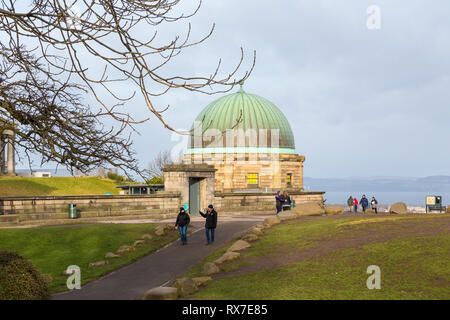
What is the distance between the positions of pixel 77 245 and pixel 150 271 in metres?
5.78

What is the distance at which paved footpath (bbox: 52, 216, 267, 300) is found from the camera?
12328 millimetres

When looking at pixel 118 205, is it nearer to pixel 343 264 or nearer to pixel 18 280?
pixel 18 280

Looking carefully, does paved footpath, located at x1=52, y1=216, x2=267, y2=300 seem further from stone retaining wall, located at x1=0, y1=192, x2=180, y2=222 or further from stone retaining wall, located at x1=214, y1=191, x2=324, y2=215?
stone retaining wall, located at x1=214, y1=191, x2=324, y2=215

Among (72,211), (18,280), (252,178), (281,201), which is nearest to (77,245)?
(72,211)

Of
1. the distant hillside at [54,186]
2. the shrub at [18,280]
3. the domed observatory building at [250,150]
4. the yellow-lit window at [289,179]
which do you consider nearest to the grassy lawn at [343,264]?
the shrub at [18,280]

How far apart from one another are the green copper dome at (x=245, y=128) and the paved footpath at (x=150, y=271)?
2579 cm

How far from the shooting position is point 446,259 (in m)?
12.6

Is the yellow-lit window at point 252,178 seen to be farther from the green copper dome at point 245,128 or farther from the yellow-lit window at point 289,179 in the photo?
the yellow-lit window at point 289,179

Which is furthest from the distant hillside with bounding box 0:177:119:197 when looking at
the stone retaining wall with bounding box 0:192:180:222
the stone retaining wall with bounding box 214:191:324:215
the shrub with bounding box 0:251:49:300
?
the shrub with bounding box 0:251:49:300

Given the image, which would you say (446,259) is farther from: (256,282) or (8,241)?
(8,241)

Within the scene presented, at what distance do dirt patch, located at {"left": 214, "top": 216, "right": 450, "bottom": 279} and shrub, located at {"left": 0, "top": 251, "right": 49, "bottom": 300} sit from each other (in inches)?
198
